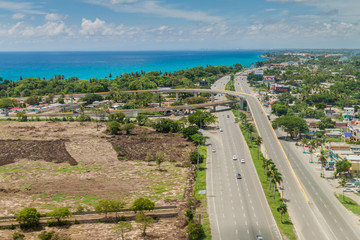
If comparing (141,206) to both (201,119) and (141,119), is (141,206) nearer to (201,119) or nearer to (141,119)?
(201,119)

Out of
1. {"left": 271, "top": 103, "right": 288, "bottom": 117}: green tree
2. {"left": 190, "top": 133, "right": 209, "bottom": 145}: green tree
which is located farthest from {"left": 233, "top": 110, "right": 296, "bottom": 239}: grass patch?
{"left": 271, "top": 103, "right": 288, "bottom": 117}: green tree

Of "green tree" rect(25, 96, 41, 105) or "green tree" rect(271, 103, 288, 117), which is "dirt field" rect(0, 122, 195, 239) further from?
"green tree" rect(271, 103, 288, 117)

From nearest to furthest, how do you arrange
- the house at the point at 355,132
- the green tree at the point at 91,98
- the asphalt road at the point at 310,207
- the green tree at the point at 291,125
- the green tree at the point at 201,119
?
the asphalt road at the point at 310,207
the house at the point at 355,132
the green tree at the point at 291,125
the green tree at the point at 201,119
the green tree at the point at 91,98

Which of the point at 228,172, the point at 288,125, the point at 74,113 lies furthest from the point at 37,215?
the point at 74,113

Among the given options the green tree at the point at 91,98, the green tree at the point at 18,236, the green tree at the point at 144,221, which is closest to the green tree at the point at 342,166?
the green tree at the point at 144,221

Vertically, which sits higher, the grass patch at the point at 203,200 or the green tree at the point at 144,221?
the green tree at the point at 144,221

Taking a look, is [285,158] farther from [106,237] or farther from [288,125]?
[106,237]

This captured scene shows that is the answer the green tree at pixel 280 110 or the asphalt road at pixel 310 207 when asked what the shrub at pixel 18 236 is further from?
the green tree at pixel 280 110
